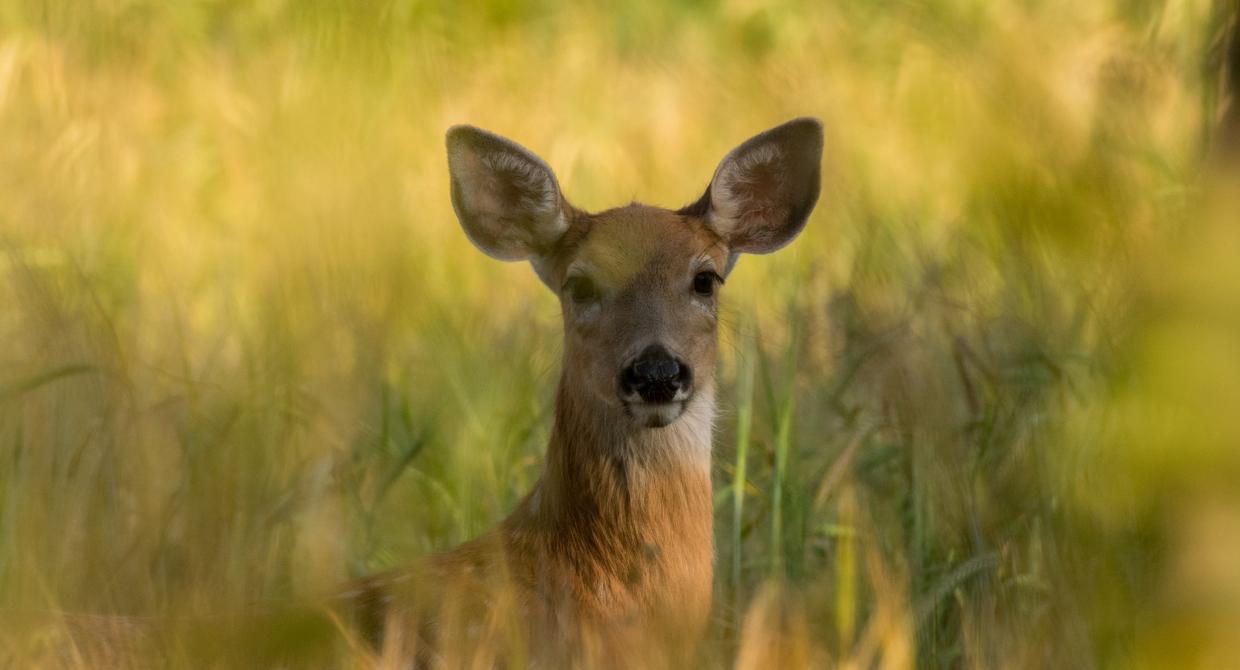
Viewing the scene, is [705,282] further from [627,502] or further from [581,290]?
[627,502]

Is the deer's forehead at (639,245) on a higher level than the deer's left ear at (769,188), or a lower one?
lower

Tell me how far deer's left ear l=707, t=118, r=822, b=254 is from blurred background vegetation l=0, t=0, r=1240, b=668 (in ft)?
0.44

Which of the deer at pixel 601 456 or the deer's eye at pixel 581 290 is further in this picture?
the deer's eye at pixel 581 290

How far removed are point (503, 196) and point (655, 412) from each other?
0.77 m

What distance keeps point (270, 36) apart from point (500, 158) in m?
5.50

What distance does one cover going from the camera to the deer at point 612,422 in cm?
324

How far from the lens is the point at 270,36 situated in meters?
9.16

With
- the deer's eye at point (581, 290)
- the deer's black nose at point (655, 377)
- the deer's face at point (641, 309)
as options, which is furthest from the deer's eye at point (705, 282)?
the deer's black nose at point (655, 377)

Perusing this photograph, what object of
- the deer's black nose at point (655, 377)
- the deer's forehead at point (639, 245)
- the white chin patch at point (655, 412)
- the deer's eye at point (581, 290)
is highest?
the deer's forehead at point (639, 245)

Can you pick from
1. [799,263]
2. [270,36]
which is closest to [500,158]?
[799,263]

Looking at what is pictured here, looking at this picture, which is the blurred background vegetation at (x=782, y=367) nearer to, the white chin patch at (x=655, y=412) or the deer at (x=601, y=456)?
the deer at (x=601, y=456)

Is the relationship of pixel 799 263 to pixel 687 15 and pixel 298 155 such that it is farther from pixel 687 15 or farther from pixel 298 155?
pixel 687 15

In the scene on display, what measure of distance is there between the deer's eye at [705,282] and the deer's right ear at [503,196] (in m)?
0.35

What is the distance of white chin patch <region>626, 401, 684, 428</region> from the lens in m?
3.47
